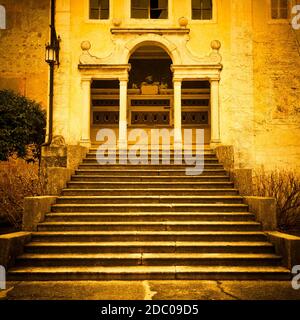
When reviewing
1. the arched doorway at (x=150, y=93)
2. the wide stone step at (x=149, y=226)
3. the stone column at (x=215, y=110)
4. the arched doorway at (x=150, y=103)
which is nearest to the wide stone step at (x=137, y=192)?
the wide stone step at (x=149, y=226)

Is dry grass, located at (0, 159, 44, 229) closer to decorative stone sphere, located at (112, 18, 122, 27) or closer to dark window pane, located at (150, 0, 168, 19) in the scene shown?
decorative stone sphere, located at (112, 18, 122, 27)

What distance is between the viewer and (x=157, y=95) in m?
14.2

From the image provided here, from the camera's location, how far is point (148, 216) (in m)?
7.09

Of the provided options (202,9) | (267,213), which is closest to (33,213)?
(267,213)

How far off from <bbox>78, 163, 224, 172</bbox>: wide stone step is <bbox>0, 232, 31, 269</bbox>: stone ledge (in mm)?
3362

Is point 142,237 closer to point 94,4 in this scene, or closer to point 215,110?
point 215,110

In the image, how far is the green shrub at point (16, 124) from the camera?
10242 mm

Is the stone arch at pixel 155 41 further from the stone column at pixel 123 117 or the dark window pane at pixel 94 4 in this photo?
the dark window pane at pixel 94 4

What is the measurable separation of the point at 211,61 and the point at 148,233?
7.22 meters

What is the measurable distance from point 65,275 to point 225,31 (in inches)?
381

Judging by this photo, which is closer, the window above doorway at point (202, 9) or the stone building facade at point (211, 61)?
the stone building facade at point (211, 61)

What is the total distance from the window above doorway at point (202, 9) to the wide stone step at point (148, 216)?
25.5 feet

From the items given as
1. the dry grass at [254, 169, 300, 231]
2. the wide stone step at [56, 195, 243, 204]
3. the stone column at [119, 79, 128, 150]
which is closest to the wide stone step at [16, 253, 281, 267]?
the wide stone step at [56, 195, 243, 204]
